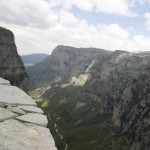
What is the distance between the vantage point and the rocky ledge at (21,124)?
29.1ft

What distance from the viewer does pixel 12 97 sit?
40.4ft

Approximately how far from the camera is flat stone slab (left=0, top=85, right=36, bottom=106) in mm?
11664

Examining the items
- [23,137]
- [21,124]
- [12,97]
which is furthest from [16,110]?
[23,137]

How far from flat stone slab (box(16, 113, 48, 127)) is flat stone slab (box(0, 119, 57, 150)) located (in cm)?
28

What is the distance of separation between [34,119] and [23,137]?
1693mm

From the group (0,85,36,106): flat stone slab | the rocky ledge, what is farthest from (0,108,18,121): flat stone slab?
(0,85,36,106): flat stone slab

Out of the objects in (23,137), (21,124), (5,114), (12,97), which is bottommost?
(23,137)

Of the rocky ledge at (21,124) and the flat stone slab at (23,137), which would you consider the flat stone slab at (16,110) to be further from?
the flat stone slab at (23,137)

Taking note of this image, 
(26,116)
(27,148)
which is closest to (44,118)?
(26,116)

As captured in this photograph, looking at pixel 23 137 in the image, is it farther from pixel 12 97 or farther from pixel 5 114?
pixel 12 97

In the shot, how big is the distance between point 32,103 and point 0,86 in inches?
67.0

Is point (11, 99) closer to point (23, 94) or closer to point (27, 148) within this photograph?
point (23, 94)

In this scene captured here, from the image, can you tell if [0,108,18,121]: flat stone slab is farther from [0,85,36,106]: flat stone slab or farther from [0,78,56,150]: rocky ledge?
[0,85,36,106]: flat stone slab

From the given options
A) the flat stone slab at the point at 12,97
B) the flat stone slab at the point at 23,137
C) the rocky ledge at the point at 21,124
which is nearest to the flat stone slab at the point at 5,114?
the rocky ledge at the point at 21,124
